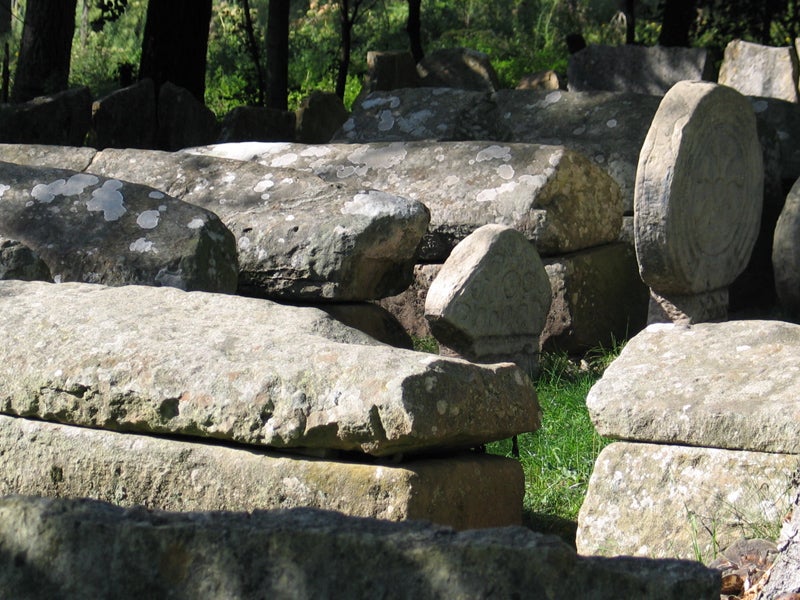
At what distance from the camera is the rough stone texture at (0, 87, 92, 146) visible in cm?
806

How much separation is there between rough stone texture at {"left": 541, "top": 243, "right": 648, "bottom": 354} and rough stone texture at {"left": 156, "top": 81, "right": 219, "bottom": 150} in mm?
3576

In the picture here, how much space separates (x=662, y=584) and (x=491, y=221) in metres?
4.40

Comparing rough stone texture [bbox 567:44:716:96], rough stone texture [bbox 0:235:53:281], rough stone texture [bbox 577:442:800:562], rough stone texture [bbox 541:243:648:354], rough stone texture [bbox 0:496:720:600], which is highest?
rough stone texture [bbox 567:44:716:96]

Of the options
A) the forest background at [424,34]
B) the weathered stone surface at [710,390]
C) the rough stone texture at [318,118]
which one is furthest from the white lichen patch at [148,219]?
the forest background at [424,34]

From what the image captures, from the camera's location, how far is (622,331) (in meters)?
6.52

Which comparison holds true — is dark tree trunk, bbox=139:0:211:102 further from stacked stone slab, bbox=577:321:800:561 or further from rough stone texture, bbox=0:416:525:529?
stacked stone slab, bbox=577:321:800:561

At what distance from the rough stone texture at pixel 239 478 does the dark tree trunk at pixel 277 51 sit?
27.4ft

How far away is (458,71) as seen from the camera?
35.5ft

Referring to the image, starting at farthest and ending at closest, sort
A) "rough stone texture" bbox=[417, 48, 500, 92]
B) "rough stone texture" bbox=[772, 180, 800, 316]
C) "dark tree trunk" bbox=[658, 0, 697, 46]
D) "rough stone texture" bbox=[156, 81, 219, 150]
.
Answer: "dark tree trunk" bbox=[658, 0, 697, 46] < "rough stone texture" bbox=[417, 48, 500, 92] < "rough stone texture" bbox=[156, 81, 219, 150] < "rough stone texture" bbox=[772, 180, 800, 316]

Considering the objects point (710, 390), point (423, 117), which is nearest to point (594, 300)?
point (423, 117)

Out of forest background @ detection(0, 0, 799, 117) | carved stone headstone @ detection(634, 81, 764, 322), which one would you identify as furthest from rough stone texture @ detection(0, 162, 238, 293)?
forest background @ detection(0, 0, 799, 117)

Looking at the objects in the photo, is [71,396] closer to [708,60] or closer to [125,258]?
[125,258]

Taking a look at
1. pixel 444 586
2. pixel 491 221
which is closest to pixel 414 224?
pixel 491 221

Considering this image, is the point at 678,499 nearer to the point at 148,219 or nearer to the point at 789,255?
the point at 148,219
